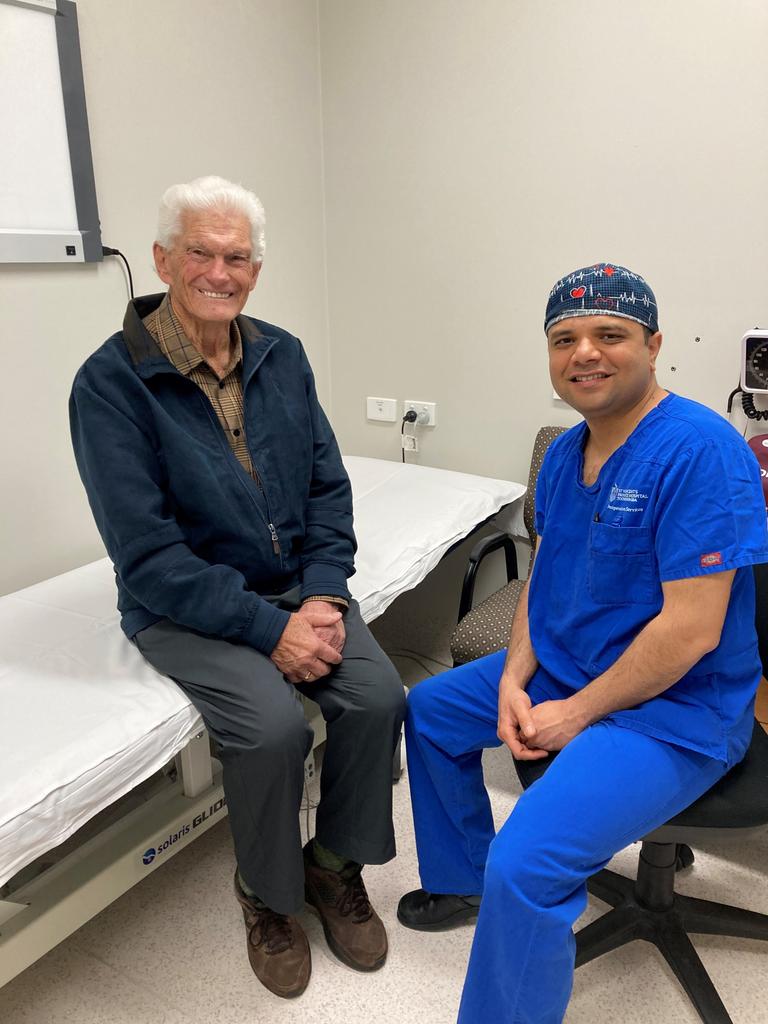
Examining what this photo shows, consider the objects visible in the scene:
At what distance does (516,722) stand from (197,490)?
727 mm

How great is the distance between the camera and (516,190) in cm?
223

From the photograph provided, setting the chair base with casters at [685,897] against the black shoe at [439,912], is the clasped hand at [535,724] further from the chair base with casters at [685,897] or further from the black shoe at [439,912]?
the black shoe at [439,912]

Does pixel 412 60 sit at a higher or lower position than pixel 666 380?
higher

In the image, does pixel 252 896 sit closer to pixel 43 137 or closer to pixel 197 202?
pixel 197 202

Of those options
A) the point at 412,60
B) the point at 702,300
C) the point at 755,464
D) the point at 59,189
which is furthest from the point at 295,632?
the point at 412,60

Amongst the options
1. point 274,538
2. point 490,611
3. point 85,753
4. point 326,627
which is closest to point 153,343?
point 274,538

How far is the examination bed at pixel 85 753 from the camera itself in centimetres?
114

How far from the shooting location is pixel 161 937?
60.9 inches

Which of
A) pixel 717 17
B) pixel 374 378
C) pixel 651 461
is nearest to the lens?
pixel 651 461

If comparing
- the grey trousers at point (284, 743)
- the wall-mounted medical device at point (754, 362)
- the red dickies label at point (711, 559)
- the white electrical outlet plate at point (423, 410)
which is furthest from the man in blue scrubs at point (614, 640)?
the white electrical outlet plate at point (423, 410)

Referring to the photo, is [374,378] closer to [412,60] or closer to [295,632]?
[412,60]

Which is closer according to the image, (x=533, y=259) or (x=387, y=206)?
(x=533, y=259)

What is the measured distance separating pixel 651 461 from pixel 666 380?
105cm

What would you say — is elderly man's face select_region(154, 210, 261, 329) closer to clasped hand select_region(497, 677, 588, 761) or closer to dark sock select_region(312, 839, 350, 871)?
clasped hand select_region(497, 677, 588, 761)
